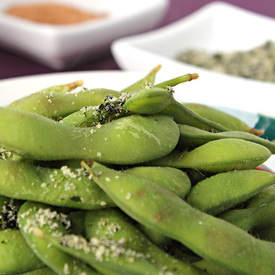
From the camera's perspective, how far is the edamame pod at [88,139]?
2.11 feet

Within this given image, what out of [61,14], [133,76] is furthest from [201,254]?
[61,14]

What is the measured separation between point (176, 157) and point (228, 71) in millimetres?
1260

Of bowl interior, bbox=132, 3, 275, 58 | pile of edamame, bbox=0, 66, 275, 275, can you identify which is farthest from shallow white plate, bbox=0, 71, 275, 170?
bowl interior, bbox=132, 3, 275, 58

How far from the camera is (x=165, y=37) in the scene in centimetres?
208

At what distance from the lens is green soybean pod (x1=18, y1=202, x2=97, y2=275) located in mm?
587

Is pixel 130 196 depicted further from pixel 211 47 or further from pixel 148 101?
pixel 211 47

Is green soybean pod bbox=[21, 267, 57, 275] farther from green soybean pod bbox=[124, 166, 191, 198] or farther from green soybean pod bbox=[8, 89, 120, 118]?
green soybean pod bbox=[8, 89, 120, 118]

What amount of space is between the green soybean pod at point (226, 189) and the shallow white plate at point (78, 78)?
0.56 meters

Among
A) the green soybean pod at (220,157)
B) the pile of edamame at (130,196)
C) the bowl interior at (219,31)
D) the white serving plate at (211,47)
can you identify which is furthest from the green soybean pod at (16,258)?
the bowl interior at (219,31)

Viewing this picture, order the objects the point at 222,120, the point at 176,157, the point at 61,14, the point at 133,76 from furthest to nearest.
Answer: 1. the point at 61,14
2. the point at 133,76
3. the point at 222,120
4. the point at 176,157

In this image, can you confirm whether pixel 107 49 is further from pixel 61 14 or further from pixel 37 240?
pixel 37 240

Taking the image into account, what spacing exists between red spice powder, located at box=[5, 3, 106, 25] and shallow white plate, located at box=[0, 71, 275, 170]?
0.80m

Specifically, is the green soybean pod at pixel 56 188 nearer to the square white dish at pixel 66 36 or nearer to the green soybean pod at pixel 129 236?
the green soybean pod at pixel 129 236

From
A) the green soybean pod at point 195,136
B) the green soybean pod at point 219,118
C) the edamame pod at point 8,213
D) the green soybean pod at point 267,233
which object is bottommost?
the green soybean pod at point 267,233
